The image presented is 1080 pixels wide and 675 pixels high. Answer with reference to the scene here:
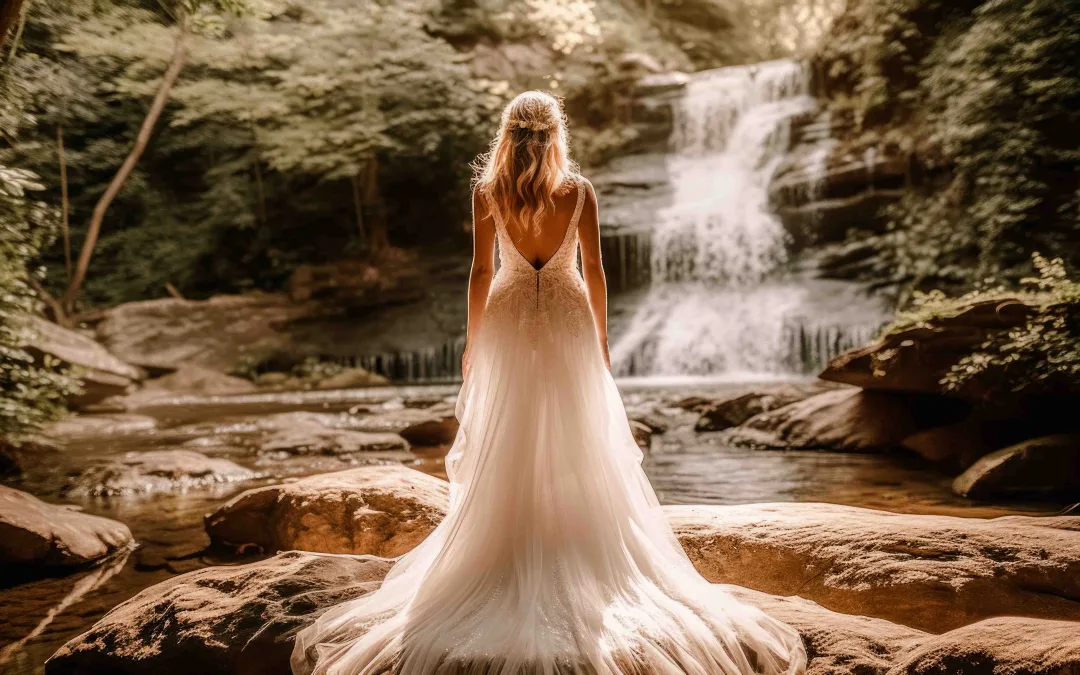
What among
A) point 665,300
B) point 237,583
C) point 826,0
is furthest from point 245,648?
point 826,0

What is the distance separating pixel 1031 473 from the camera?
6.27m

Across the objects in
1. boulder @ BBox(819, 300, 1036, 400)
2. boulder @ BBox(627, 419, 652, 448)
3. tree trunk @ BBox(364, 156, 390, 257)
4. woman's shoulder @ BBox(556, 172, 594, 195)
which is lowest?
boulder @ BBox(627, 419, 652, 448)

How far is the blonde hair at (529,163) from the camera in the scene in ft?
10.6

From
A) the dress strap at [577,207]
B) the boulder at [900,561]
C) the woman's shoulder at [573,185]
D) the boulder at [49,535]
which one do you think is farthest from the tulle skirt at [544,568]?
the boulder at [49,535]

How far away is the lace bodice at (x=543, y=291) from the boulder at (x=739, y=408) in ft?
23.0

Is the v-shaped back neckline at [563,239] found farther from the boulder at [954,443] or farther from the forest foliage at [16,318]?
the boulder at [954,443]

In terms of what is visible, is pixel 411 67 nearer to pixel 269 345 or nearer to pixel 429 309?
pixel 429 309

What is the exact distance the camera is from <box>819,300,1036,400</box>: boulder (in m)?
7.26

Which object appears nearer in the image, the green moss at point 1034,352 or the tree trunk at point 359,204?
the green moss at point 1034,352

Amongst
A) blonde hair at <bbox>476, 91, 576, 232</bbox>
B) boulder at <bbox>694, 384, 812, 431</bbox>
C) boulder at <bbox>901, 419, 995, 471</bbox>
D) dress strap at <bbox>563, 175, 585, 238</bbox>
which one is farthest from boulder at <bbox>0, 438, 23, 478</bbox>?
boulder at <bbox>901, 419, 995, 471</bbox>

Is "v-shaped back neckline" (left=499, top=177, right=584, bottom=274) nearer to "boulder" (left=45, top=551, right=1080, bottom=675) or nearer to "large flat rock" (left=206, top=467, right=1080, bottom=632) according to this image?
"boulder" (left=45, top=551, right=1080, bottom=675)

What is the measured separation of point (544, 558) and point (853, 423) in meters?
6.78

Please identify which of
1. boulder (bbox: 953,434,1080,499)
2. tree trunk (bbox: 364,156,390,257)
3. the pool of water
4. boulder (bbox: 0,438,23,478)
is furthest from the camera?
tree trunk (bbox: 364,156,390,257)

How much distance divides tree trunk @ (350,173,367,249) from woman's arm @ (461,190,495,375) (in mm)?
17702
